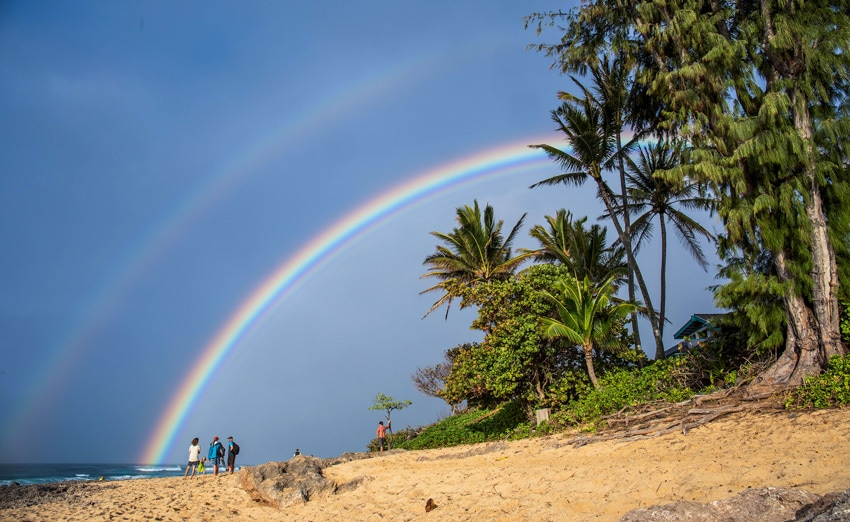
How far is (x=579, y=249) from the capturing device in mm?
23734

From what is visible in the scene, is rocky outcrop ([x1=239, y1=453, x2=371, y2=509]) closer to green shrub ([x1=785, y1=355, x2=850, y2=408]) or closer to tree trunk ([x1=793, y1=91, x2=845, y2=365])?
green shrub ([x1=785, y1=355, x2=850, y2=408])

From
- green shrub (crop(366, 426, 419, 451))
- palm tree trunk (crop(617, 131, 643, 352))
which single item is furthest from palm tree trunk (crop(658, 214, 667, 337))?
green shrub (crop(366, 426, 419, 451))

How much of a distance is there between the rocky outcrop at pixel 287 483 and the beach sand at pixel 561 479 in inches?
8.4

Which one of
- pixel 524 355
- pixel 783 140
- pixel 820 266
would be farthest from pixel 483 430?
pixel 783 140

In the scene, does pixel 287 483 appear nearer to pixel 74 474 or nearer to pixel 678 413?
pixel 678 413

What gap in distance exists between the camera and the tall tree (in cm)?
1052

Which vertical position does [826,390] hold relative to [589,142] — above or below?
below

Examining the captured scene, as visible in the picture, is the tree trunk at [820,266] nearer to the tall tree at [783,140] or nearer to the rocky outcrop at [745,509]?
the tall tree at [783,140]

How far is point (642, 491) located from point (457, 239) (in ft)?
65.1

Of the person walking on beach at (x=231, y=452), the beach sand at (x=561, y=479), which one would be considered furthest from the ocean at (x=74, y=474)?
the beach sand at (x=561, y=479)

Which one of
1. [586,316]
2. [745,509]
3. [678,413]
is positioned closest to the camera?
[745,509]

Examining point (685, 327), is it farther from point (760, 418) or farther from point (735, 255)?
point (760, 418)

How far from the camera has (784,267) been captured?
1078 cm

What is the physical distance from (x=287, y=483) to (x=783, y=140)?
12154 millimetres
